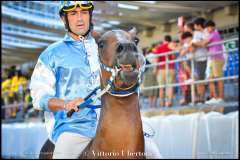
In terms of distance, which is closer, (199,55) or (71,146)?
(71,146)

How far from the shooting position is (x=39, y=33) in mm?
9680

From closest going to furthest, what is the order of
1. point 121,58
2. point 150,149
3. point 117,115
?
point 121,58
point 117,115
point 150,149

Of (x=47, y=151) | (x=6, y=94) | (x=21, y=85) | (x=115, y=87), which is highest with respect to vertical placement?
(x=115, y=87)

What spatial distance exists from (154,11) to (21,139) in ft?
12.6

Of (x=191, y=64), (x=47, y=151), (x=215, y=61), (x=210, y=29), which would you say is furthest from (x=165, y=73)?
(x=47, y=151)

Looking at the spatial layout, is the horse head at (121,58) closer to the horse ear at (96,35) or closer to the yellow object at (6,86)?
the horse ear at (96,35)

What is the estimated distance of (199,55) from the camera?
315 inches

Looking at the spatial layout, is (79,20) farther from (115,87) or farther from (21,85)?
(21,85)

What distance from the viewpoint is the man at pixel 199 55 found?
7.85 meters

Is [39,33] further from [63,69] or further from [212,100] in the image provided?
[63,69]

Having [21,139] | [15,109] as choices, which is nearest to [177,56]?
[21,139]

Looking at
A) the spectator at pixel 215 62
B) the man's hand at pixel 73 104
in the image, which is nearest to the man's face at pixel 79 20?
the man's hand at pixel 73 104

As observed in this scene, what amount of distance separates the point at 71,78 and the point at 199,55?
5.56 m

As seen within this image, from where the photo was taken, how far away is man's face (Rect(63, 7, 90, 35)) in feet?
8.75
